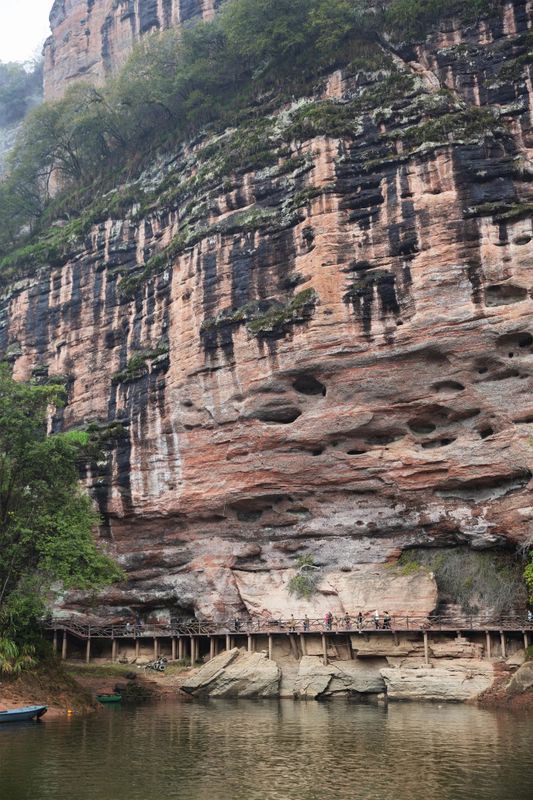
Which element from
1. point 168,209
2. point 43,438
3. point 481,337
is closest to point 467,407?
point 481,337

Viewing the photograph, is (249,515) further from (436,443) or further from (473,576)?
(473,576)

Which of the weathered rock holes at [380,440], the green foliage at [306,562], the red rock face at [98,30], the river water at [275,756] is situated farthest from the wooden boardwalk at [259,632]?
the red rock face at [98,30]

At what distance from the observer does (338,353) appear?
32250 millimetres

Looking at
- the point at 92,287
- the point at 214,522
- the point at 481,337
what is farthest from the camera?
the point at 92,287

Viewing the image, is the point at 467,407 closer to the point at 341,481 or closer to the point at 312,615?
the point at 341,481

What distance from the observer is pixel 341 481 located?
112 feet

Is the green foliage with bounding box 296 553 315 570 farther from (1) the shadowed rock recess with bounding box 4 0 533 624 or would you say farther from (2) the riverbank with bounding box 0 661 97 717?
(2) the riverbank with bounding box 0 661 97 717

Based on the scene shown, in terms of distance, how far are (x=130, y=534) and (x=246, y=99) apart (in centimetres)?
2359

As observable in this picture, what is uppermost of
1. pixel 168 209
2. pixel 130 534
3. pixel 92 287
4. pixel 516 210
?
pixel 168 209

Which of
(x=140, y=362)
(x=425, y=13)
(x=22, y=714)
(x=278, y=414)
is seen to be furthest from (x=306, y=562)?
(x=425, y=13)

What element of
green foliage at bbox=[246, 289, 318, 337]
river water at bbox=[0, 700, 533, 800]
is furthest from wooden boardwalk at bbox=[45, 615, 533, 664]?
green foliage at bbox=[246, 289, 318, 337]

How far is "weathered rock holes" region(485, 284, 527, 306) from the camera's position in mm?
30125

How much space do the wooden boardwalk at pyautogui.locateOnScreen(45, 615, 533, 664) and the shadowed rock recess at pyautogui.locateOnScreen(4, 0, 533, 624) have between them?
80 cm

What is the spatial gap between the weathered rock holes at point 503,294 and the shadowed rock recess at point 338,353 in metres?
0.11
